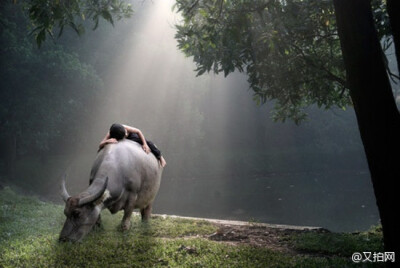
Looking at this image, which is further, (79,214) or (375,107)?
(79,214)

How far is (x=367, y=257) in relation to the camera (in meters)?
5.70

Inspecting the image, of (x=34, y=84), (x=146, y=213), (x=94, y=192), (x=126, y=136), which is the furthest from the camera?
(x=34, y=84)

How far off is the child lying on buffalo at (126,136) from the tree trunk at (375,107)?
16.8 ft

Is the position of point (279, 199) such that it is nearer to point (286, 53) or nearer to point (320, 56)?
point (320, 56)

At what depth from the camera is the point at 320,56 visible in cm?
1010

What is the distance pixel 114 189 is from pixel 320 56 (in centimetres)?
623

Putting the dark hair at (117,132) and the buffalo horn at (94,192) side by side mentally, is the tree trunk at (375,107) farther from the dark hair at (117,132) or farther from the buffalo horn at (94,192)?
the dark hair at (117,132)

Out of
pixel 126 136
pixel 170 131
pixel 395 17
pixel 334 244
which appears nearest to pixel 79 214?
pixel 126 136

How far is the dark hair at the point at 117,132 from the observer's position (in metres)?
8.51

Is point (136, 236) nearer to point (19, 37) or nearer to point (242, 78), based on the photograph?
point (19, 37)

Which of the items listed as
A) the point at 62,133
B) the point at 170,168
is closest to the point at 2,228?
the point at 62,133

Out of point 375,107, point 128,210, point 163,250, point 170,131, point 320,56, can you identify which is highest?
point 170,131

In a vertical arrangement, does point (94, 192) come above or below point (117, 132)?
below

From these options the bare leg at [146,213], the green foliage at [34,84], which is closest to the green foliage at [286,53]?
the bare leg at [146,213]
